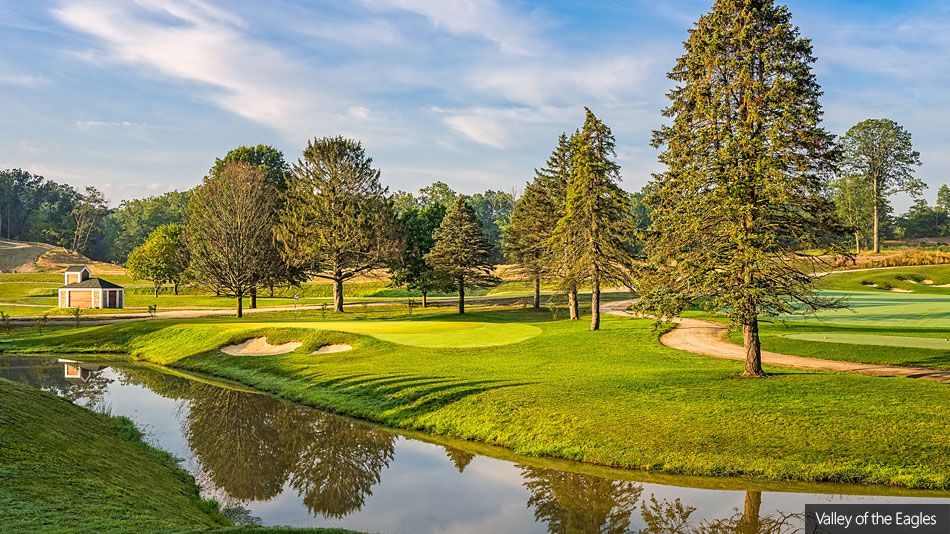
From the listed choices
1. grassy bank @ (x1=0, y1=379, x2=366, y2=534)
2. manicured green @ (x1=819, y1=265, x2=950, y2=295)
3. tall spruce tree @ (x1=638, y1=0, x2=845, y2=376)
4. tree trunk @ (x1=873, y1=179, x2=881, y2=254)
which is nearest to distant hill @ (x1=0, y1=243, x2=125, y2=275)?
grassy bank @ (x1=0, y1=379, x2=366, y2=534)

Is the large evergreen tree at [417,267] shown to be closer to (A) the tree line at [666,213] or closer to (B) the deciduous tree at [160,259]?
(A) the tree line at [666,213]

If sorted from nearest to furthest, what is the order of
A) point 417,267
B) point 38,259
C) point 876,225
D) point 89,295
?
point 417,267 < point 89,295 < point 876,225 < point 38,259

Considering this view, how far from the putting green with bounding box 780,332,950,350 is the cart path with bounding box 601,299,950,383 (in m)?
3.56

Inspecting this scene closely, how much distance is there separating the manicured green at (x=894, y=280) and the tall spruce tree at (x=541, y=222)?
103ft

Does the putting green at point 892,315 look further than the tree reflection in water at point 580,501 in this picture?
Yes

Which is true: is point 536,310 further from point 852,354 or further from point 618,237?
point 852,354

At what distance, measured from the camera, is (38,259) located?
115500 millimetres

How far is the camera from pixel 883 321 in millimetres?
33281

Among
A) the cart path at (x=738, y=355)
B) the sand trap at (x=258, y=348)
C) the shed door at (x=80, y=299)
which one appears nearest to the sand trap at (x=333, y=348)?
the sand trap at (x=258, y=348)

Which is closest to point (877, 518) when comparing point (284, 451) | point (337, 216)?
point (284, 451)

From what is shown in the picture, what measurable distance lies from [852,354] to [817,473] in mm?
14163

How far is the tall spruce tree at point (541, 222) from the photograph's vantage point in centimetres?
4609

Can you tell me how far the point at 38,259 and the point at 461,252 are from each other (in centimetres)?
10732

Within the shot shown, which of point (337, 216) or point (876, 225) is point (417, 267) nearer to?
point (337, 216)
